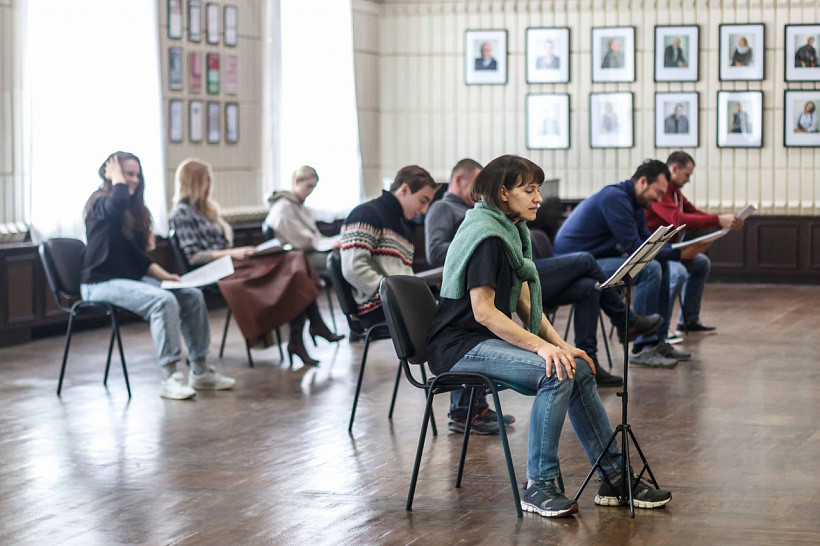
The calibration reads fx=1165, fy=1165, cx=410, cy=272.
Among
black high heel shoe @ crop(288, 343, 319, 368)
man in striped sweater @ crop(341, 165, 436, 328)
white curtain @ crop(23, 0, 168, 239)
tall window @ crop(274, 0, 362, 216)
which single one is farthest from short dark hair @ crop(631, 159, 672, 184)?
tall window @ crop(274, 0, 362, 216)

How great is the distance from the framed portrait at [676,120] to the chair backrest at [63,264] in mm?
7379

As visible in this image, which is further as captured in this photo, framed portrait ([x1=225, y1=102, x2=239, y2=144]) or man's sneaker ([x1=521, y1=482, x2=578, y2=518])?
framed portrait ([x1=225, y1=102, x2=239, y2=144])

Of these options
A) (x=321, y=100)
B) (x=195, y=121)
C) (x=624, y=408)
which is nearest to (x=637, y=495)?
(x=624, y=408)

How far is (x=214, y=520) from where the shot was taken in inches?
160

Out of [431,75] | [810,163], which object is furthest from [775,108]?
[431,75]

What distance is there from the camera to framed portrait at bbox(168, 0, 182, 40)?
31.5 feet

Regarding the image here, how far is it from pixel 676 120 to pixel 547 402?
8821 millimetres

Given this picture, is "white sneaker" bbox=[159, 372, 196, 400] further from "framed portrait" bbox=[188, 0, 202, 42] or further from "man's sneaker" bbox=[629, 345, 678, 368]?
"framed portrait" bbox=[188, 0, 202, 42]

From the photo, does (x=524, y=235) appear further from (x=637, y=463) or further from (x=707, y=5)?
(x=707, y=5)

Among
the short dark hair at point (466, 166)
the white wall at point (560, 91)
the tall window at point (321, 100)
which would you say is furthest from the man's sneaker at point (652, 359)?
the white wall at point (560, 91)

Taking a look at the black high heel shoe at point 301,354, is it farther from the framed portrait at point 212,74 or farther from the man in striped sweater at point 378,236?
the framed portrait at point 212,74

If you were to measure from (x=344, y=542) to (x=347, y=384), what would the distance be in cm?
293

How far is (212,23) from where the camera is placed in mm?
10203

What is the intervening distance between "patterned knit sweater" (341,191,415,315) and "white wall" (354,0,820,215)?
6.70m
